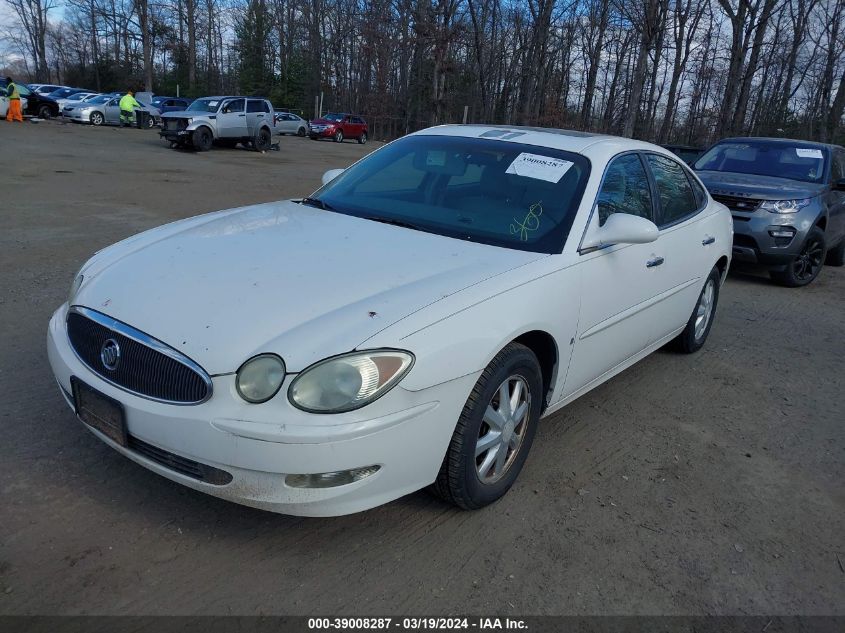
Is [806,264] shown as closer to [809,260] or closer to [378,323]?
[809,260]

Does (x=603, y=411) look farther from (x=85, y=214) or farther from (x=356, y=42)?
(x=356, y=42)

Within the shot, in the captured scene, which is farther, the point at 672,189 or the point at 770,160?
the point at 770,160

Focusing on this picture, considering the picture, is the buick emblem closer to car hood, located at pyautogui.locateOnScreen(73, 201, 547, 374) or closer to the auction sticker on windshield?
car hood, located at pyautogui.locateOnScreen(73, 201, 547, 374)

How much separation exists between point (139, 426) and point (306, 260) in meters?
0.97

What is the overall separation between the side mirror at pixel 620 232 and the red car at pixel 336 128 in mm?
34042

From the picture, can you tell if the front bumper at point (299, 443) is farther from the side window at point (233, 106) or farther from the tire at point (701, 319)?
the side window at point (233, 106)

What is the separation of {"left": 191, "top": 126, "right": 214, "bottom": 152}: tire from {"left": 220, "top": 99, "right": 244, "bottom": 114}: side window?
97 centimetres

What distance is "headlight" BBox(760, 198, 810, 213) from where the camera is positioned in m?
7.64

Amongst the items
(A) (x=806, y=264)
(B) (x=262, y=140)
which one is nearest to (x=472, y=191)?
(A) (x=806, y=264)

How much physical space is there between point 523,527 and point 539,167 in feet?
6.23

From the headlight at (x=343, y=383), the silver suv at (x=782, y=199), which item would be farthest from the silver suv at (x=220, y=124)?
the headlight at (x=343, y=383)

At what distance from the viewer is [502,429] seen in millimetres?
2916

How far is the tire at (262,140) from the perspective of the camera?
76.8ft

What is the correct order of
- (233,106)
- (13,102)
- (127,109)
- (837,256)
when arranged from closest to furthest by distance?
(837,256)
(233,106)
(13,102)
(127,109)
